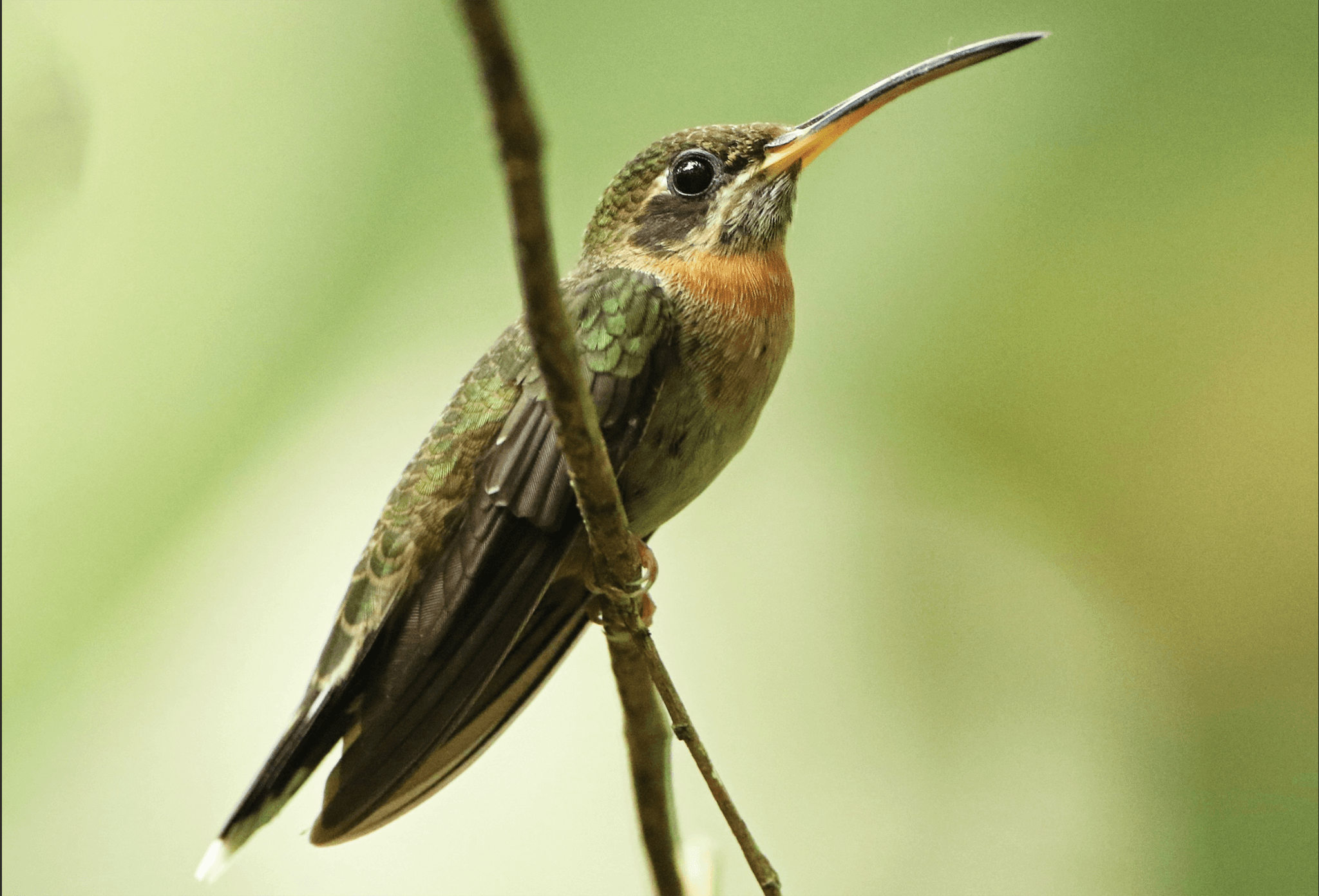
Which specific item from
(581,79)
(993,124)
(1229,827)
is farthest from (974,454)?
(581,79)

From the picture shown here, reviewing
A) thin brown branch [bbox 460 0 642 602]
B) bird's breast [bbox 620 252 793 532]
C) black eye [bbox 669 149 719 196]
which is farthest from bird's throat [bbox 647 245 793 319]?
thin brown branch [bbox 460 0 642 602]

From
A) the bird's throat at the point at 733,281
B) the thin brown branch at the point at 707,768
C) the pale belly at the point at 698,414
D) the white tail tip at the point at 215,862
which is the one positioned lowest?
the white tail tip at the point at 215,862

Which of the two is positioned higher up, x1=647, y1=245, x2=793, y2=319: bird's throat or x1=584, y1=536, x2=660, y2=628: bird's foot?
x1=647, y1=245, x2=793, y2=319: bird's throat

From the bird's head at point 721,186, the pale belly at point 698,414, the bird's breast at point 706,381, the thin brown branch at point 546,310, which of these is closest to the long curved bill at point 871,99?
the bird's head at point 721,186

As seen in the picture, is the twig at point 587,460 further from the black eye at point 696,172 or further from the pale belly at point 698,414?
the black eye at point 696,172

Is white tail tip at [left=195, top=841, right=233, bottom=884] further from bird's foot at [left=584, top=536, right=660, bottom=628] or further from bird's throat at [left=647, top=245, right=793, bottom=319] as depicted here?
bird's throat at [left=647, top=245, right=793, bottom=319]

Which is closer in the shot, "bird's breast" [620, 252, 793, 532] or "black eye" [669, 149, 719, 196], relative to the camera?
"bird's breast" [620, 252, 793, 532]

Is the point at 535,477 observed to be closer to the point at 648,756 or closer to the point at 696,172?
the point at 648,756
